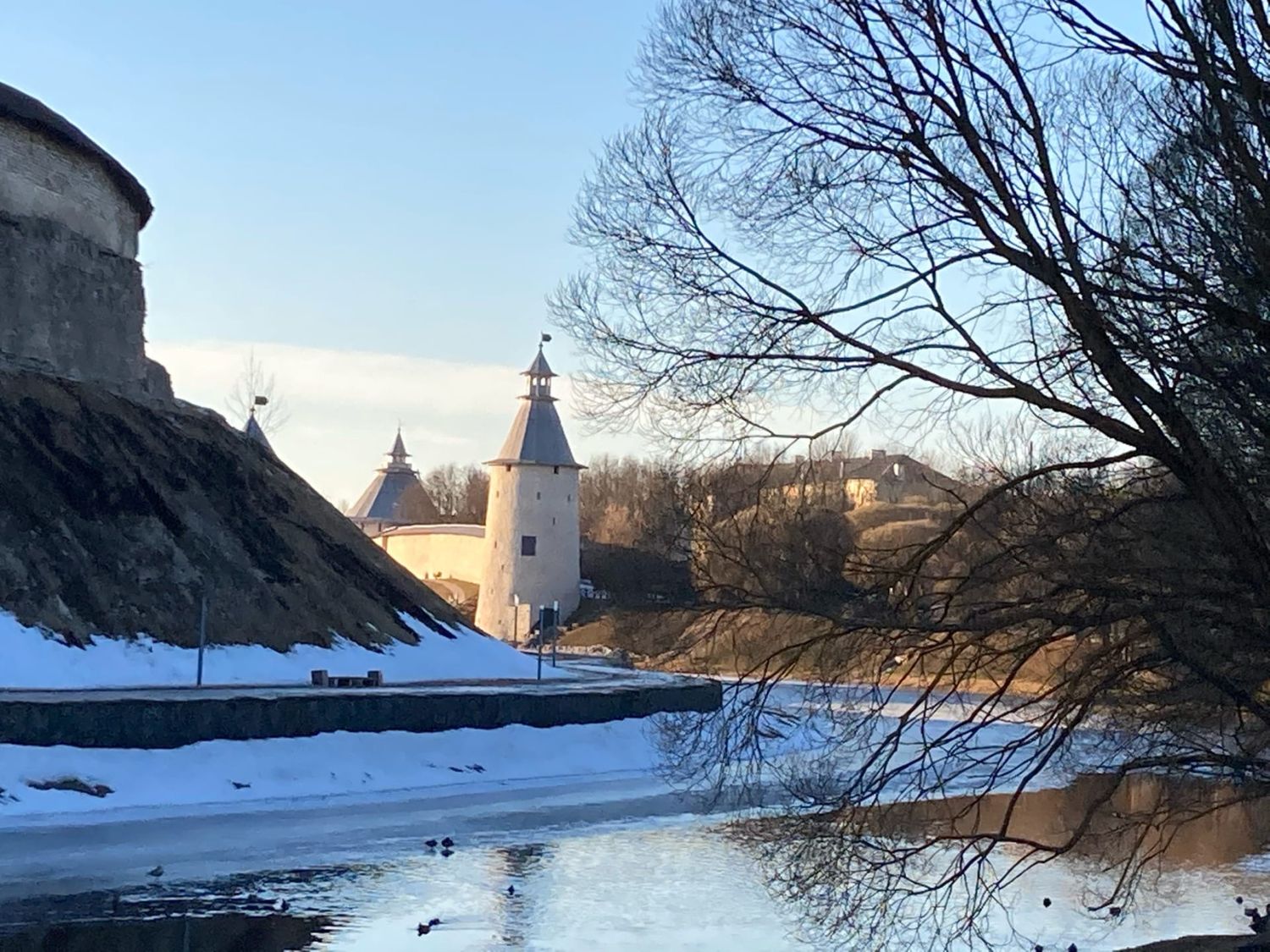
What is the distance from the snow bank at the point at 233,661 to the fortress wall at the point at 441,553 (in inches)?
1282

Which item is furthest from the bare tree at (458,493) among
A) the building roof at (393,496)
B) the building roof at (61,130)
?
the building roof at (61,130)

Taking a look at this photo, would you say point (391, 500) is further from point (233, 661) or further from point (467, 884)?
point (467, 884)

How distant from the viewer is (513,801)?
21.1 meters

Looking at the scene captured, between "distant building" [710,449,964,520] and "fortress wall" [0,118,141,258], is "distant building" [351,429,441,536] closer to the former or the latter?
"fortress wall" [0,118,141,258]

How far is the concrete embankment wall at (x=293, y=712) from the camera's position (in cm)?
1872

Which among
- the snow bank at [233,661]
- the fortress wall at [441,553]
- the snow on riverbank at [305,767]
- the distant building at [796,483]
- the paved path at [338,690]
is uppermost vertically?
the fortress wall at [441,553]

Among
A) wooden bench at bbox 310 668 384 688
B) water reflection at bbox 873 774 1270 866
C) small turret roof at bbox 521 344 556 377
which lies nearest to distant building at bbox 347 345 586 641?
small turret roof at bbox 521 344 556 377

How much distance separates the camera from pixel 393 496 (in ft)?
282

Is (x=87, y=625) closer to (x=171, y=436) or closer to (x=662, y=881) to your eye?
(x=171, y=436)

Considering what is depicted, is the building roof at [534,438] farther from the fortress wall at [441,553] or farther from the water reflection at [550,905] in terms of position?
the water reflection at [550,905]

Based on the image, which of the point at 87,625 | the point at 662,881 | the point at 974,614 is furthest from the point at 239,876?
the point at 87,625

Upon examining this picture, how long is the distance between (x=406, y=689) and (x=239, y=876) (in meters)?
11.2

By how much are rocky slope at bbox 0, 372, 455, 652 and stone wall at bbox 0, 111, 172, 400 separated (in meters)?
0.85

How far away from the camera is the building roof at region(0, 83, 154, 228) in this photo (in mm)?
32250
